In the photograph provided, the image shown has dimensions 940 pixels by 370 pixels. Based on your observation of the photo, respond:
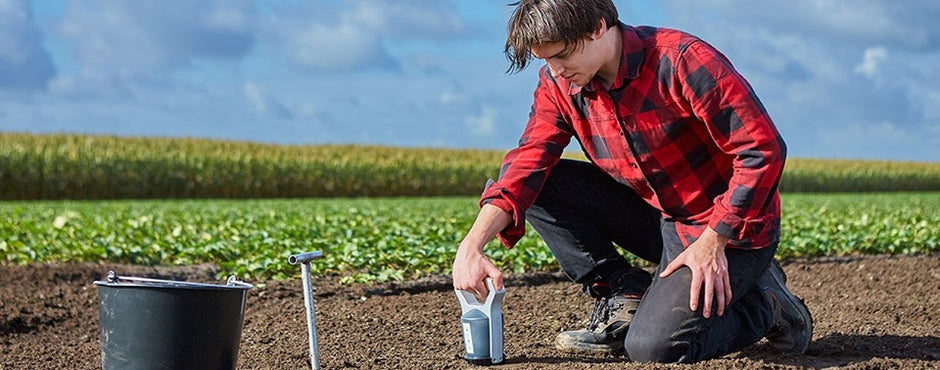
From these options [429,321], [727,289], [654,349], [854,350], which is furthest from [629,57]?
[429,321]

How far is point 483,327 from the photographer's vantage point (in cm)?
327

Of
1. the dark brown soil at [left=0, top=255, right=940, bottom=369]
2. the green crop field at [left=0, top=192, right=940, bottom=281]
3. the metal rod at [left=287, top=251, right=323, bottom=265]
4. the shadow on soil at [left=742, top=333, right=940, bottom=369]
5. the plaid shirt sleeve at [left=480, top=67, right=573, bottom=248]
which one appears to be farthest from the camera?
the green crop field at [left=0, top=192, right=940, bottom=281]

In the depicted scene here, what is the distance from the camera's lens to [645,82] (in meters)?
3.24

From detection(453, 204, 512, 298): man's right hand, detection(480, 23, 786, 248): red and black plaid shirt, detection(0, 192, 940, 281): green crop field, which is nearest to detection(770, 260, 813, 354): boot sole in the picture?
detection(480, 23, 786, 248): red and black plaid shirt

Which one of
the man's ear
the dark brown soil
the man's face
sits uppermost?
the man's ear

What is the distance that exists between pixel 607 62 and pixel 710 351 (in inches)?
45.1

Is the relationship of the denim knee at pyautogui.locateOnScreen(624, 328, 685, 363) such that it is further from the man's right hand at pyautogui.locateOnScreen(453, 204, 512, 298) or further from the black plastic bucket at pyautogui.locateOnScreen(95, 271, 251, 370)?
the black plastic bucket at pyautogui.locateOnScreen(95, 271, 251, 370)

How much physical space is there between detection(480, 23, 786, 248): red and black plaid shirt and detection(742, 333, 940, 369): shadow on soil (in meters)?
0.53

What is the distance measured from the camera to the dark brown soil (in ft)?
12.2

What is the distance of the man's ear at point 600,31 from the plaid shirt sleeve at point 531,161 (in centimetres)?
42

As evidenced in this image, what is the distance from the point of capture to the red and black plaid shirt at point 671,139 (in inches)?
120

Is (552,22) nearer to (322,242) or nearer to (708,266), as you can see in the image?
(708,266)

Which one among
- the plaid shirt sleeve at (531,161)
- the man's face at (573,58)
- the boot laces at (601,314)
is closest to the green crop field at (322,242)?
the boot laces at (601,314)

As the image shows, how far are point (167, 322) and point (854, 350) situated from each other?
2777mm
